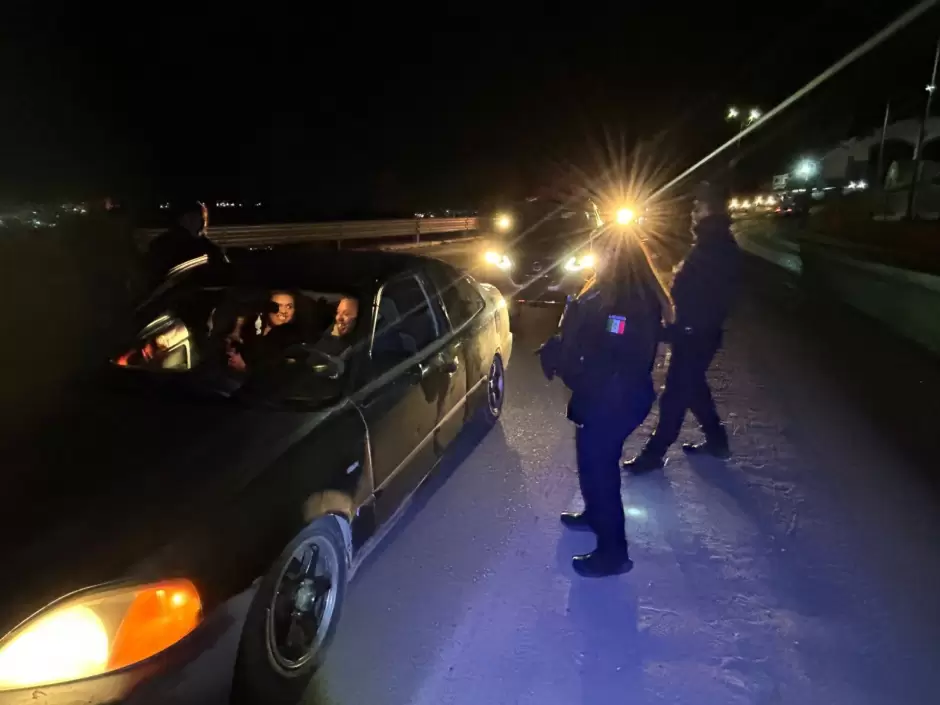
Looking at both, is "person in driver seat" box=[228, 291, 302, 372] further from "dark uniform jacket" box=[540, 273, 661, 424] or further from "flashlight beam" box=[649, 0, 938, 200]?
"flashlight beam" box=[649, 0, 938, 200]

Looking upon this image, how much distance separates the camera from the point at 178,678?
6.67ft

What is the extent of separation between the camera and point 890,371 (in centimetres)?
784

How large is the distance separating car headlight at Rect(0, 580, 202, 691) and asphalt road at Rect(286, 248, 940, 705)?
88cm

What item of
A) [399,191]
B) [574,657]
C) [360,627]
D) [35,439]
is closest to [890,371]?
[574,657]

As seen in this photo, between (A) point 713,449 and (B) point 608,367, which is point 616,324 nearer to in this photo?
(B) point 608,367

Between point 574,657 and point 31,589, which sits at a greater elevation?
point 31,589

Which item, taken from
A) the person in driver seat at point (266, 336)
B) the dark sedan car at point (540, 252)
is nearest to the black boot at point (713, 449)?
the person in driver seat at point (266, 336)

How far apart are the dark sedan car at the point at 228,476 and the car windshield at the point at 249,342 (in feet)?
0.04

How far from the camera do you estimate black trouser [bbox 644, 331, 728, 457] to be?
192 inches

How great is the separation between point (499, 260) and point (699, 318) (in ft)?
20.1

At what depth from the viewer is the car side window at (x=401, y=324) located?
11.7 ft

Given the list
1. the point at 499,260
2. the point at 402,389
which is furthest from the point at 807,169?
the point at 402,389

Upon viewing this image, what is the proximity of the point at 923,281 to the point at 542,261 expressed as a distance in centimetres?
512

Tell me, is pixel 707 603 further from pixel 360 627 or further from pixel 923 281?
pixel 923 281
